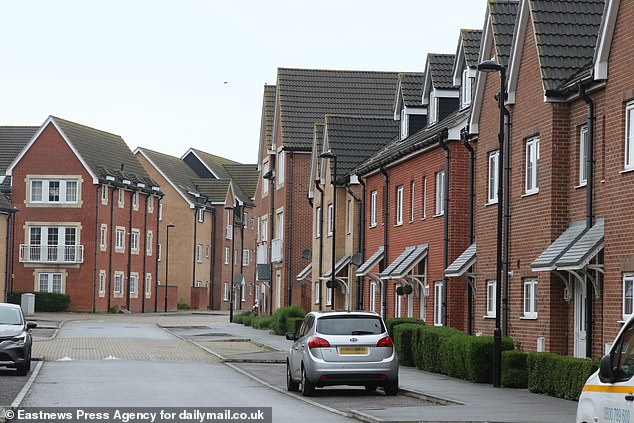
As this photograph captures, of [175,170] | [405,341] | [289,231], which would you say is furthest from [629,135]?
[175,170]

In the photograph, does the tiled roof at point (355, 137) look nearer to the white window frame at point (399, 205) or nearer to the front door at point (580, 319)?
the white window frame at point (399, 205)

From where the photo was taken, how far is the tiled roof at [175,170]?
96938 millimetres

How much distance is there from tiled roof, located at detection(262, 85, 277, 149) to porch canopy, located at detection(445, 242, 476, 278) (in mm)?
30856

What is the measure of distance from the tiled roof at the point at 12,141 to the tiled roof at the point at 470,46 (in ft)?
178

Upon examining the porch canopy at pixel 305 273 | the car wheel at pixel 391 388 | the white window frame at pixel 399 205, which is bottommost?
the car wheel at pixel 391 388

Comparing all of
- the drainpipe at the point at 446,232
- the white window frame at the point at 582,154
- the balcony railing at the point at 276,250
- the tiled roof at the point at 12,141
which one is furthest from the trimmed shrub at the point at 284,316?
the tiled roof at the point at 12,141

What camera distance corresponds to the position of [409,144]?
135 ft

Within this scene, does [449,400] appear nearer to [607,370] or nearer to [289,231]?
[607,370]

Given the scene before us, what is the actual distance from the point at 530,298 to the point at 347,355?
6.52 meters

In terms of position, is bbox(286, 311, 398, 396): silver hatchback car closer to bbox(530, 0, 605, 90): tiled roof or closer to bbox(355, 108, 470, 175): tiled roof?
bbox(530, 0, 605, 90): tiled roof

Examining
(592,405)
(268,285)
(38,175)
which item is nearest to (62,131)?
(38,175)

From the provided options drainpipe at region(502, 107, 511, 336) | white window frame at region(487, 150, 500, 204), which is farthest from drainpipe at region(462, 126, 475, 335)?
drainpipe at region(502, 107, 511, 336)

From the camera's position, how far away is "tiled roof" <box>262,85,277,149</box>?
63.4 meters

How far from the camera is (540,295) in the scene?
85.8ft
